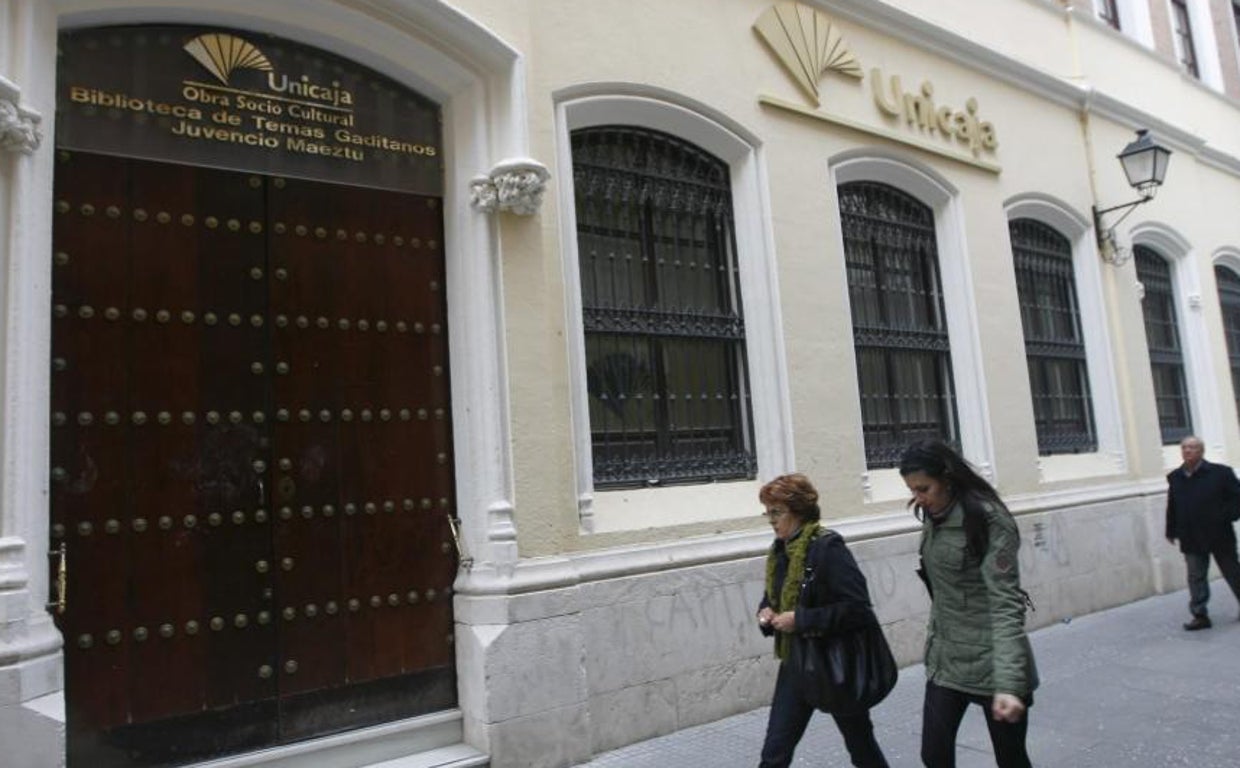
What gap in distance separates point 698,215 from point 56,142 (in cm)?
413

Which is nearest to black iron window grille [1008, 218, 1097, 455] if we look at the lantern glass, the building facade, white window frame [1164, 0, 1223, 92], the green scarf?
the lantern glass

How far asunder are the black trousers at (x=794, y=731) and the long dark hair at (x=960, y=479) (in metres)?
0.92

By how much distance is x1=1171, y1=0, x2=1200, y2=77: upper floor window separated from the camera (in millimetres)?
13523

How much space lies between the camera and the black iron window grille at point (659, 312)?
6.05 metres

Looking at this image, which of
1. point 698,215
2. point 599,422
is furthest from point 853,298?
point 599,422

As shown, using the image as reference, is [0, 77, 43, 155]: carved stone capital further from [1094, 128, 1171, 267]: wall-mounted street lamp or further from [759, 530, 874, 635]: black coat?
[1094, 128, 1171, 267]: wall-mounted street lamp

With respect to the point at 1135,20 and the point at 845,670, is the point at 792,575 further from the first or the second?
the point at 1135,20

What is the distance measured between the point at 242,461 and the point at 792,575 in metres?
2.79

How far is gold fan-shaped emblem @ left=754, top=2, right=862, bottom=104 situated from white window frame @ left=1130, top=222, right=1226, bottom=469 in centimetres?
634

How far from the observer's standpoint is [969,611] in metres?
3.27

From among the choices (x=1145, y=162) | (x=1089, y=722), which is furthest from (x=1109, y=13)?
(x=1089, y=722)

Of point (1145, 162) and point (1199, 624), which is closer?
point (1199, 624)

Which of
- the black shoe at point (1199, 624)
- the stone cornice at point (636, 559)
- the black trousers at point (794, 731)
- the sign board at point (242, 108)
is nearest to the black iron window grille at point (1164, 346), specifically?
the black shoe at point (1199, 624)

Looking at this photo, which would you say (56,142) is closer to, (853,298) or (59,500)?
(59,500)
